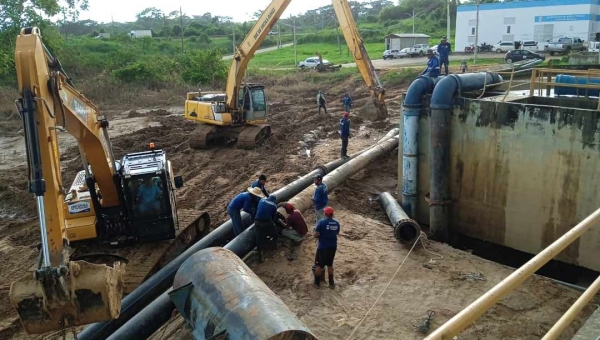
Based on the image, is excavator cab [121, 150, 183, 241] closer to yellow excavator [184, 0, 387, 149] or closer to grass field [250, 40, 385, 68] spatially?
yellow excavator [184, 0, 387, 149]

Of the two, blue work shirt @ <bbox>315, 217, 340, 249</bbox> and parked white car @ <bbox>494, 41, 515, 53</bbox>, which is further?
parked white car @ <bbox>494, 41, 515, 53</bbox>

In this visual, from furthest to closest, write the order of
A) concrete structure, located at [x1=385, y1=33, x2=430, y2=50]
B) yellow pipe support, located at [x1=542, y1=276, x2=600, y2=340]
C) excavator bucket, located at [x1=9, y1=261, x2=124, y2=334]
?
1. concrete structure, located at [x1=385, y1=33, x2=430, y2=50]
2. excavator bucket, located at [x1=9, y1=261, x2=124, y2=334]
3. yellow pipe support, located at [x1=542, y1=276, x2=600, y2=340]

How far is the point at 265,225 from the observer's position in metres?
10.1

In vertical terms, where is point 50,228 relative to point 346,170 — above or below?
above

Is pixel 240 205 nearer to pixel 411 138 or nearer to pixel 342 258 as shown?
pixel 342 258

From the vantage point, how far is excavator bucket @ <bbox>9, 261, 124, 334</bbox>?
5.81 meters

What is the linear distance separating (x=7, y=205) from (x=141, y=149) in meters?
6.74

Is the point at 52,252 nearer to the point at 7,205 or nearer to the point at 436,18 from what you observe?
the point at 7,205

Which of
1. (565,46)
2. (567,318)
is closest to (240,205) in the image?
(567,318)

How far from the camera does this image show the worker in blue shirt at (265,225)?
10.0m

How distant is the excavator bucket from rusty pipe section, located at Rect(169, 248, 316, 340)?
3.73ft

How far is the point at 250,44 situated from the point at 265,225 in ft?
39.7

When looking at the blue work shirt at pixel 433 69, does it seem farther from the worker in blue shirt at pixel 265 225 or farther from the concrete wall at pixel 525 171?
the worker in blue shirt at pixel 265 225

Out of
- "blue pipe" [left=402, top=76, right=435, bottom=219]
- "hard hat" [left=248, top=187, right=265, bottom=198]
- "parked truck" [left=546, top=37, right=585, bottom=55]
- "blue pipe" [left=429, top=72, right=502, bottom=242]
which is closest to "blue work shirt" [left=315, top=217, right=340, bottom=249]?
"hard hat" [left=248, top=187, right=265, bottom=198]
